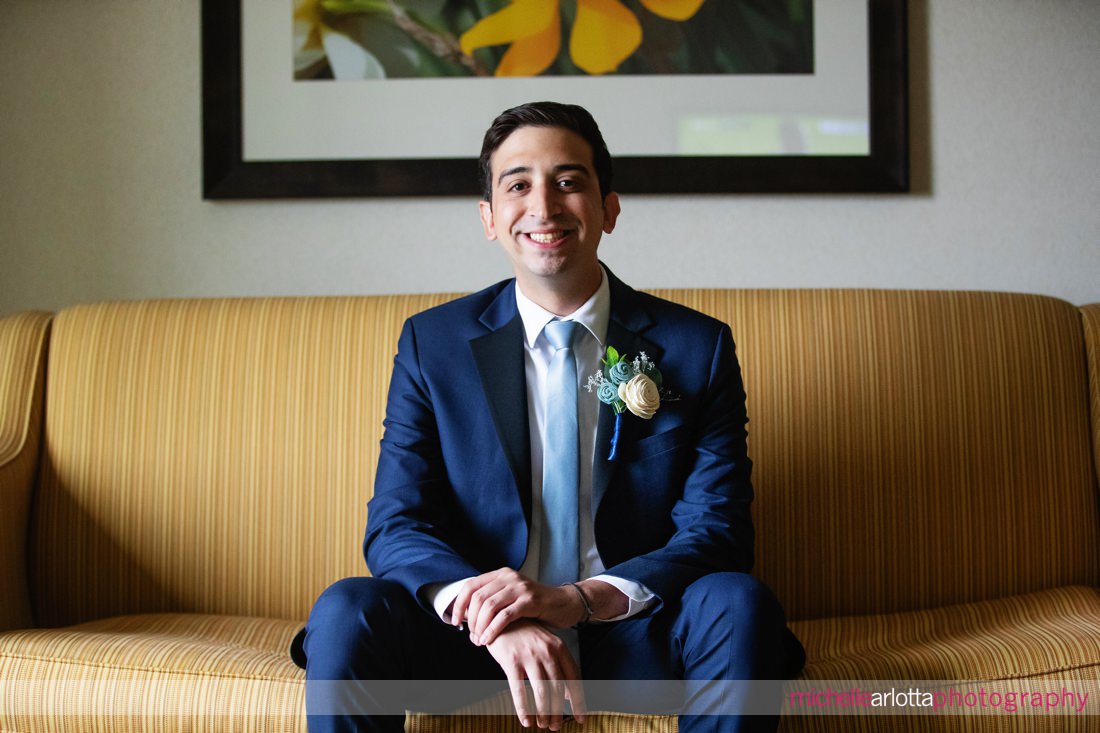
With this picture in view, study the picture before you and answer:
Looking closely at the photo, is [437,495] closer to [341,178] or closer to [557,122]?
[557,122]

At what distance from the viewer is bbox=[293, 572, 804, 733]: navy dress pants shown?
5.02ft

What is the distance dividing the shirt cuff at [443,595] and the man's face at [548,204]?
60cm

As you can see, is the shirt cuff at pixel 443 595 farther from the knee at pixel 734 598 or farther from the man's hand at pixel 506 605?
the knee at pixel 734 598

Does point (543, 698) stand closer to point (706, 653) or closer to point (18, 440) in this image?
point (706, 653)

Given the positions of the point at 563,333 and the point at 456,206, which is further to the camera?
the point at 456,206

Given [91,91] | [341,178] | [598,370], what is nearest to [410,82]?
[341,178]

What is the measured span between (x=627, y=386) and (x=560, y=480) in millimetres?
215

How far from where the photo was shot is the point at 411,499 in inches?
73.6

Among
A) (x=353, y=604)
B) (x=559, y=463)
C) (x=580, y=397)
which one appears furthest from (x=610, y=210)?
(x=353, y=604)

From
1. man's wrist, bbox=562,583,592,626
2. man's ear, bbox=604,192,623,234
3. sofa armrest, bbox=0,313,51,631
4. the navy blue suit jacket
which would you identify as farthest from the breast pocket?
sofa armrest, bbox=0,313,51,631

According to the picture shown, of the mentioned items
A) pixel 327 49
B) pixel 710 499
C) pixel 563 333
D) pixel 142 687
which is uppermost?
pixel 327 49

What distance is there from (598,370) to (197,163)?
1476 millimetres

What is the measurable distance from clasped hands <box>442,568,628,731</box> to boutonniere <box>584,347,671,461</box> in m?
0.34

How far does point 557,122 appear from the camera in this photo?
6.31 ft
